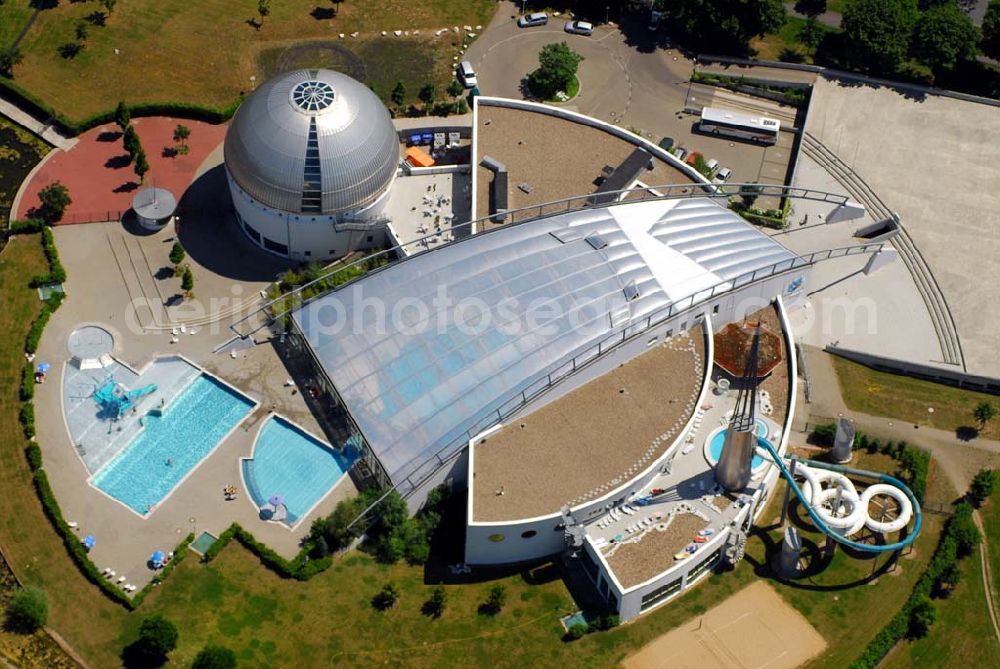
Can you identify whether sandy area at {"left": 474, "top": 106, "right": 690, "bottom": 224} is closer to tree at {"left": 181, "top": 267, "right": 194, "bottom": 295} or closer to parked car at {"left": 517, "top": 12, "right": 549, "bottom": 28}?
parked car at {"left": 517, "top": 12, "right": 549, "bottom": 28}

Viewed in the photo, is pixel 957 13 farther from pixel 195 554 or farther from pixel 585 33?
pixel 195 554

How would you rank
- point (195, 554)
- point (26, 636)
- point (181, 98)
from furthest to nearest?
point (181, 98)
point (195, 554)
point (26, 636)

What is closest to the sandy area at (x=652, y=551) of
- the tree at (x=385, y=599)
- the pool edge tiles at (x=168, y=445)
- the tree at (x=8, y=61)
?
the tree at (x=385, y=599)

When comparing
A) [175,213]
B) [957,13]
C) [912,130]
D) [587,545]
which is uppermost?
[957,13]

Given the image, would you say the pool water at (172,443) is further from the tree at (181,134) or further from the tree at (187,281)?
the tree at (181,134)

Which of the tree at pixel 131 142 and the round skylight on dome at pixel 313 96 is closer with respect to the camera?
the round skylight on dome at pixel 313 96

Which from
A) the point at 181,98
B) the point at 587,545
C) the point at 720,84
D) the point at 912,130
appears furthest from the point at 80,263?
the point at 912,130
